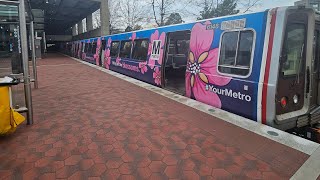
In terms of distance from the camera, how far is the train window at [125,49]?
34.0ft

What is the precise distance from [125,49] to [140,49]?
1701 millimetres

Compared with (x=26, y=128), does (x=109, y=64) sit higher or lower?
higher

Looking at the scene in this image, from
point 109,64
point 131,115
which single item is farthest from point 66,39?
point 131,115

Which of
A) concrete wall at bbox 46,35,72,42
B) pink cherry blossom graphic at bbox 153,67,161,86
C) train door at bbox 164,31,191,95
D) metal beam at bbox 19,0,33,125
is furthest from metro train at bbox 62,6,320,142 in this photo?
concrete wall at bbox 46,35,72,42

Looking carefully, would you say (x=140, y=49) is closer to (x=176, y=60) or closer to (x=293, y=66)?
(x=176, y=60)

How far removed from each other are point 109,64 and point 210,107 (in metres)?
8.77

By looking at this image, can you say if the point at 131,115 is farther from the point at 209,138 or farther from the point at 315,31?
the point at 315,31

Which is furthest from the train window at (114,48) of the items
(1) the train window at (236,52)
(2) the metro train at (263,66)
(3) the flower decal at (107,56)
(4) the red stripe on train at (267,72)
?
(4) the red stripe on train at (267,72)

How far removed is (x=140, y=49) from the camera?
30.7 ft

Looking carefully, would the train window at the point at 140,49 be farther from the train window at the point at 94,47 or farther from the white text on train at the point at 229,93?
the train window at the point at 94,47

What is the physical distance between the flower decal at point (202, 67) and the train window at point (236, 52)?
0.19m

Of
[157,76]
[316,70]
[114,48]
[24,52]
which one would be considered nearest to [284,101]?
[316,70]

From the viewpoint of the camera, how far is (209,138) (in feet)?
12.4

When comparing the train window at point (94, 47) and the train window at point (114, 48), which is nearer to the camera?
the train window at point (114, 48)
